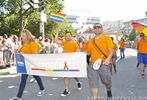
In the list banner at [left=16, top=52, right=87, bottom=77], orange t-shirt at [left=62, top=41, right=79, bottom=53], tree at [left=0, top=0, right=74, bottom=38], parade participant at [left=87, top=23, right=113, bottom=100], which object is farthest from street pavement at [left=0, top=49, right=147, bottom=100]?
tree at [left=0, top=0, right=74, bottom=38]

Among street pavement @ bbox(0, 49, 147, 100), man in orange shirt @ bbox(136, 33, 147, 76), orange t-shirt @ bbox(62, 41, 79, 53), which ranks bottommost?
street pavement @ bbox(0, 49, 147, 100)

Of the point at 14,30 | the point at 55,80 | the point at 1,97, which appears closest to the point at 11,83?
the point at 55,80

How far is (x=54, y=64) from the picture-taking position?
10375 mm

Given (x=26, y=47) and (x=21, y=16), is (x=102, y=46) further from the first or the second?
(x=21, y=16)

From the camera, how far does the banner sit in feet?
32.6

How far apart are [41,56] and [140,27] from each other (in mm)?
4191

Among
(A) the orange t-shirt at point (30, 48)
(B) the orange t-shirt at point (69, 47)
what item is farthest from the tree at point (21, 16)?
(A) the orange t-shirt at point (30, 48)

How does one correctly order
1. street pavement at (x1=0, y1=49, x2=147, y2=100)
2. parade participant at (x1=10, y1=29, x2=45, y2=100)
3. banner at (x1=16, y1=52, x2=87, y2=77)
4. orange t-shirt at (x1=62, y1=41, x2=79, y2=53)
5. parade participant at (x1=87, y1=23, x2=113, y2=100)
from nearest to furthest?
1. parade participant at (x1=87, y1=23, x2=113, y2=100)
2. parade participant at (x1=10, y1=29, x2=45, y2=100)
3. banner at (x1=16, y1=52, x2=87, y2=77)
4. street pavement at (x1=0, y1=49, x2=147, y2=100)
5. orange t-shirt at (x1=62, y1=41, x2=79, y2=53)

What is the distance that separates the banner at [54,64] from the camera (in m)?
9.93

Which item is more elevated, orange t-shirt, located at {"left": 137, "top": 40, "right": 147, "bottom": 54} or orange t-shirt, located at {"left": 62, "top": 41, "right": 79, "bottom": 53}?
orange t-shirt, located at {"left": 62, "top": 41, "right": 79, "bottom": 53}

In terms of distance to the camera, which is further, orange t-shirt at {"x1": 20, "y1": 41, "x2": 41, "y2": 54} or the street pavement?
the street pavement

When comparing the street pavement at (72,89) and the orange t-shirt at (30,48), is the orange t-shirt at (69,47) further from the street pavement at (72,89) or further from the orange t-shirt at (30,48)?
the street pavement at (72,89)

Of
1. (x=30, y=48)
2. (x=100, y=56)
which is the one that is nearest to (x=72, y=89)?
(x=30, y=48)

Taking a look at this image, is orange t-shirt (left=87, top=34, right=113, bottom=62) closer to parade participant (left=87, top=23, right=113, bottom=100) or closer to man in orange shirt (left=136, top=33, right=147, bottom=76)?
parade participant (left=87, top=23, right=113, bottom=100)
